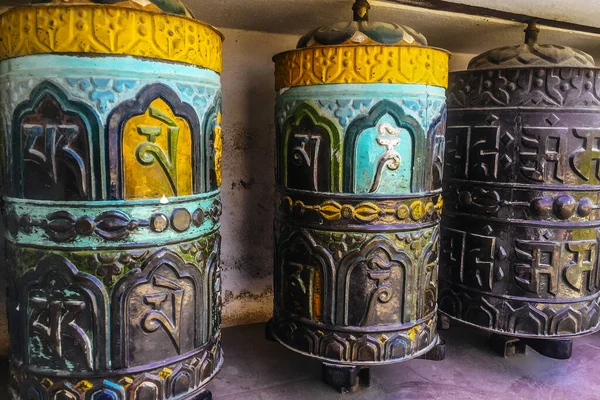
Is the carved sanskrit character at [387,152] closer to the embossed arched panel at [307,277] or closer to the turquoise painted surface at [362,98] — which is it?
the turquoise painted surface at [362,98]

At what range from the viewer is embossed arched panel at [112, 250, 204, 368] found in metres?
1.13

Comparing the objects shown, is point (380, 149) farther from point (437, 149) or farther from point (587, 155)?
point (587, 155)

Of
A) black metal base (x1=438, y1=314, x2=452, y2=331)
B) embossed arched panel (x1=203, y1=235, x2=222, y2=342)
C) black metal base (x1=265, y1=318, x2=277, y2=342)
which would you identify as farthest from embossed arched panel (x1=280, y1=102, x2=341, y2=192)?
black metal base (x1=438, y1=314, x2=452, y2=331)

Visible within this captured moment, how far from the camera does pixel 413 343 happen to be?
148 cm

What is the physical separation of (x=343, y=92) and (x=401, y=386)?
0.92 m

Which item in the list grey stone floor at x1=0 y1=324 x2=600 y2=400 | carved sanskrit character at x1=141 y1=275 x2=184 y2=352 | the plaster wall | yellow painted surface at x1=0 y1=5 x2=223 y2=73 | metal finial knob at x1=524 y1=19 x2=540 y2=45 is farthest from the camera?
the plaster wall

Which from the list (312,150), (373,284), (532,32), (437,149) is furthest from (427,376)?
(532,32)

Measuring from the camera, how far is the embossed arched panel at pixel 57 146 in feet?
3.47

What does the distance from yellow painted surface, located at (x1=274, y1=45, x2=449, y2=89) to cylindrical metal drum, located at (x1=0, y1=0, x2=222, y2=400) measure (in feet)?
0.98

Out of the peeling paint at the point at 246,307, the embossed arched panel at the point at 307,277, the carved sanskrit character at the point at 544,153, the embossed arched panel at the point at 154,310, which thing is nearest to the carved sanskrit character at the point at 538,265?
the carved sanskrit character at the point at 544,153

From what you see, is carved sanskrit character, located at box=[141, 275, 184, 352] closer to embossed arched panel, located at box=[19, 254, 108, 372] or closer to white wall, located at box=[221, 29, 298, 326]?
embossed arched panel, located at box=[19, 254, 108, 372]

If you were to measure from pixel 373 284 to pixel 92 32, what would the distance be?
94cm

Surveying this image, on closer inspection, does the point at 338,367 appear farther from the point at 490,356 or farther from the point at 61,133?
the point at 61,133

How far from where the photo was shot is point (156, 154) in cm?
112
